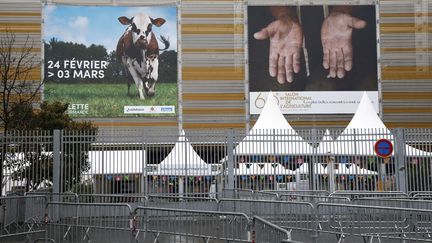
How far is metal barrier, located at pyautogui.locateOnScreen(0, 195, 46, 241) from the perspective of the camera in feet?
46.3

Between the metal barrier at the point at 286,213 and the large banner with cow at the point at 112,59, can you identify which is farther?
the large banner with cow at the point at 112,59

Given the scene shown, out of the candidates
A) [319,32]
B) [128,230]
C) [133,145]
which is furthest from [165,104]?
[128,230]

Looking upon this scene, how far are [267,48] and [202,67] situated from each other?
4.58m

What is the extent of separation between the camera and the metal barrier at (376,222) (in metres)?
10.5

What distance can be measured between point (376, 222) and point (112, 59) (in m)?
29.5

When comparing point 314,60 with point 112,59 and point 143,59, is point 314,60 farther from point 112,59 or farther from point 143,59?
point 112,59

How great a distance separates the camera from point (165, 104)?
3762 cm

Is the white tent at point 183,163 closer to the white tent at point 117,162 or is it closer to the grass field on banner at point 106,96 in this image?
the white tent at point 117,162

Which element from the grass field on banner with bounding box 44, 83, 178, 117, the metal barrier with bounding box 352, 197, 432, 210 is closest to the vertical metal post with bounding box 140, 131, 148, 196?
the metal barrier with bounding box 352, 197, 432, 210

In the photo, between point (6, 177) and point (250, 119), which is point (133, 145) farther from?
point (250, 119)

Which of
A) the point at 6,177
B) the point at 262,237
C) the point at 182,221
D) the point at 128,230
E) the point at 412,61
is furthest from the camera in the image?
the point at 412,61

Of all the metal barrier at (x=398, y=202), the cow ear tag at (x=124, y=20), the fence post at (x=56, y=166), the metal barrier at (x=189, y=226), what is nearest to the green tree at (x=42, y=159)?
the fence post at (x=56, y=166)

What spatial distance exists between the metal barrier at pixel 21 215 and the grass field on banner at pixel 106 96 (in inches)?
887

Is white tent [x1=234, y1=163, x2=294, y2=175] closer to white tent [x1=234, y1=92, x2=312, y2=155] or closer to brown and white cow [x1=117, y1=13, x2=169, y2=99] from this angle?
white tent [x1=234, y1=92, x2=312, y2=155]
